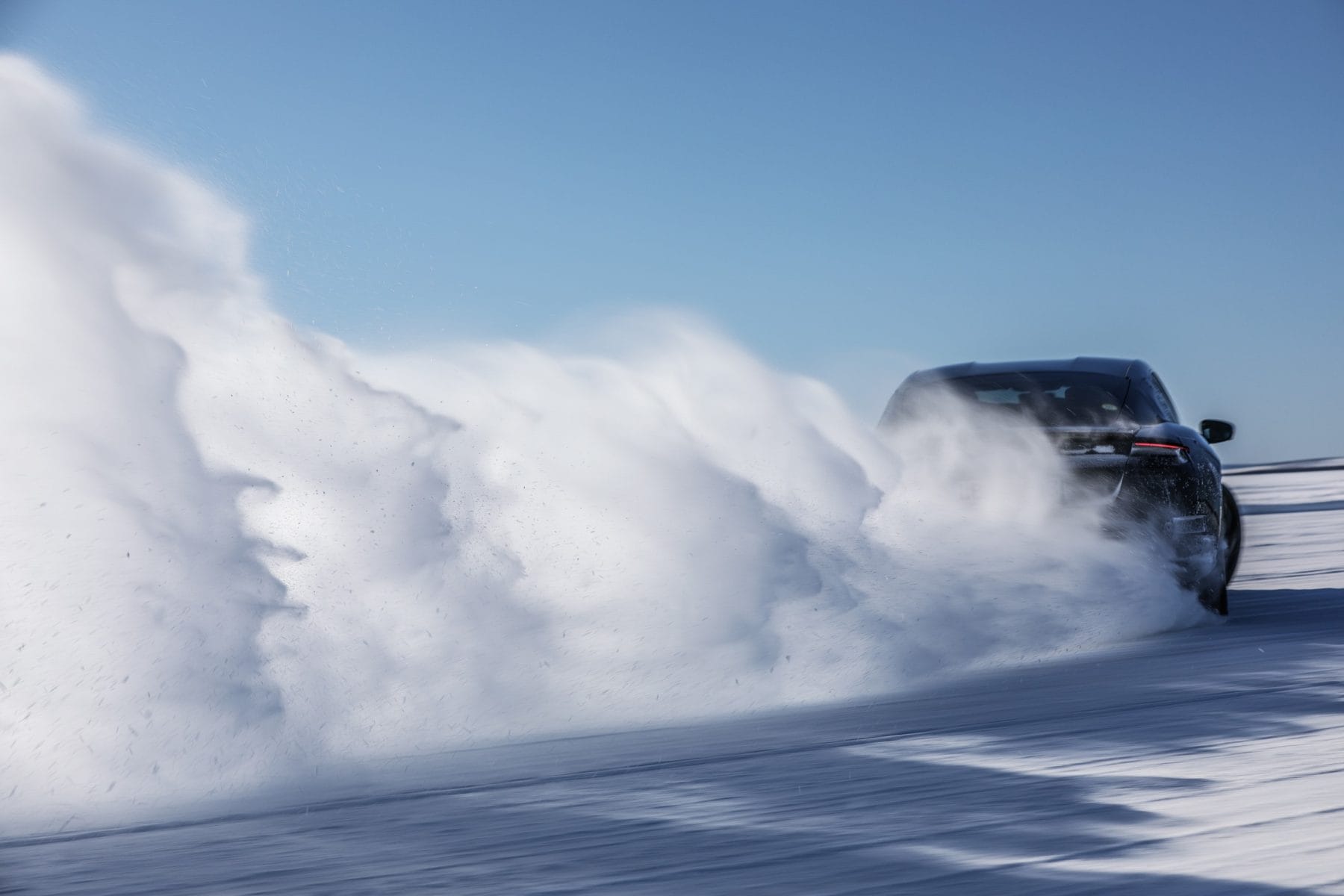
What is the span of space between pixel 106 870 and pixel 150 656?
1.00 metres

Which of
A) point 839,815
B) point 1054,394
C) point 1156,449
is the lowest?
point 839,815

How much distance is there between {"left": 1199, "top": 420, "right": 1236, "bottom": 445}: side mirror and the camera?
7.73 m

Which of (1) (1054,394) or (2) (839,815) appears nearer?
(2) (839,815)

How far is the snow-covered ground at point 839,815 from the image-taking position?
8.48ft

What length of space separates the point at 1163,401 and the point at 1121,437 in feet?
3.27

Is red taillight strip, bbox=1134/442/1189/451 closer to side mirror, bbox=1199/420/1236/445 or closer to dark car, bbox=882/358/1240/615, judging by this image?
dark car, bbox=882/358/1240/615

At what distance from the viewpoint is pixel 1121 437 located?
6.52m

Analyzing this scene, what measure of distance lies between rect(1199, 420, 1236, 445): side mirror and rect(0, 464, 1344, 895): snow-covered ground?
3.21 meters

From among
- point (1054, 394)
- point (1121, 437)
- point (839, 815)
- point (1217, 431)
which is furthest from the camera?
point (1217, 431)

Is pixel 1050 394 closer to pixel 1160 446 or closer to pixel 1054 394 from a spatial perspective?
pixel 1054 394

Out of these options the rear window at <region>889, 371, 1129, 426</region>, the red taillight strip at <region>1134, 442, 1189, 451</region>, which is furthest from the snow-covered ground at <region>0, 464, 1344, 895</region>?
the rear window at <region>889, 371, 1129, 426</region>

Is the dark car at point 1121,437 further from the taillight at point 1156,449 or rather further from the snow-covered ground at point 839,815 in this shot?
the snow-covered ground at point 839,815

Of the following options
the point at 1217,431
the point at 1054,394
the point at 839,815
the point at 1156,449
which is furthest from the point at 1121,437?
the point at 839,815

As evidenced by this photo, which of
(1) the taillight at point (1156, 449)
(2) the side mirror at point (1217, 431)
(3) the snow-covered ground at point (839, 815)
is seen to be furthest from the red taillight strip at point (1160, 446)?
(3) the snow-covered ground at point (839, 815)
